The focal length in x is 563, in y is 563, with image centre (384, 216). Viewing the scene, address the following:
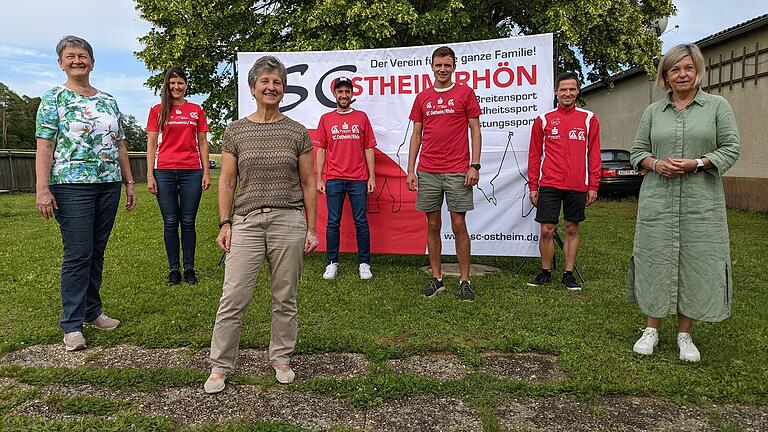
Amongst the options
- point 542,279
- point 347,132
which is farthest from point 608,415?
point 347,132

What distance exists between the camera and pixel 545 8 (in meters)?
13.7

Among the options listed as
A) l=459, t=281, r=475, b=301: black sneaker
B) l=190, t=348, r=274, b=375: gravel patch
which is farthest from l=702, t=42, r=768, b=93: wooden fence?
l=190, t=348, r=274, b=375: gravel patch

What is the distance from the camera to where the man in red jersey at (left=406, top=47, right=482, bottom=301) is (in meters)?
4.80

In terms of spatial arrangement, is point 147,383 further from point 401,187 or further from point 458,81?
point 458,81

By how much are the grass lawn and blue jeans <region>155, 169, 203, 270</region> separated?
14.0 inches

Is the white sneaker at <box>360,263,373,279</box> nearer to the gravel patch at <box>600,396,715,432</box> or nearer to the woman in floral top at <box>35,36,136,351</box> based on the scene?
the woman in floral top at <box>35,36,136,351</box>

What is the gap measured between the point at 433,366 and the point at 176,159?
316cm

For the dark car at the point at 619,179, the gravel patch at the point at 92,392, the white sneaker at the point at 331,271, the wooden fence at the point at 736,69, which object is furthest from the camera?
the dark car at the point at 619,179

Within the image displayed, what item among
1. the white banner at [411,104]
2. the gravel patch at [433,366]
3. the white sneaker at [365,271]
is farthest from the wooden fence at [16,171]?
the gravel patch at [433,366]

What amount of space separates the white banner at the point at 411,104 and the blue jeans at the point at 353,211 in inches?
18.9

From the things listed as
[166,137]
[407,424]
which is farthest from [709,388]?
[166,137]

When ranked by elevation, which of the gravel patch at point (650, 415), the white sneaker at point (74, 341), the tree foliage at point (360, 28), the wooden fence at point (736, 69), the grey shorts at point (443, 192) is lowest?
the gravel patch at point (650, 415)

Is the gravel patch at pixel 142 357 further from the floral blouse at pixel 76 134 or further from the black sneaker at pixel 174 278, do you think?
the black sneaker at pixel 174 278

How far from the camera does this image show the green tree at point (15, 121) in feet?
Result: 145
